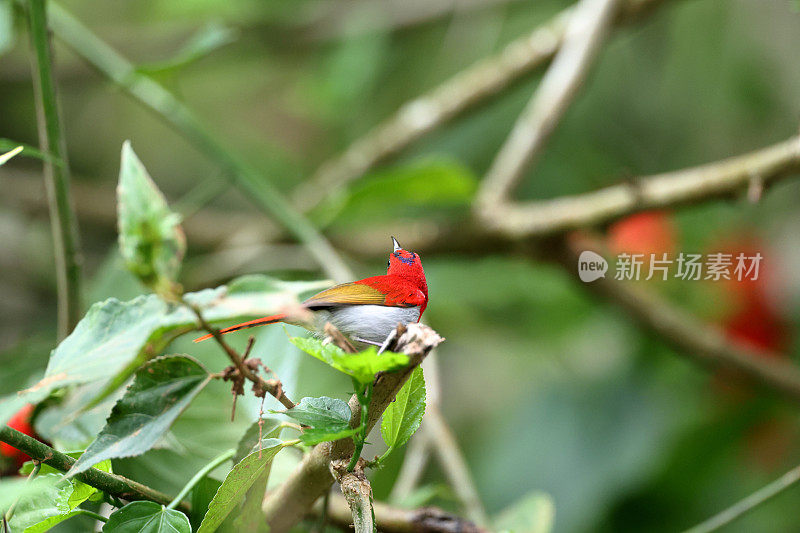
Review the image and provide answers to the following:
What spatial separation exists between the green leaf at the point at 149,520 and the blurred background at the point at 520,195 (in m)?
0.47

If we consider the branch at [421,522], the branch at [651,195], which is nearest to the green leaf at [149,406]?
the branch at [421,522]

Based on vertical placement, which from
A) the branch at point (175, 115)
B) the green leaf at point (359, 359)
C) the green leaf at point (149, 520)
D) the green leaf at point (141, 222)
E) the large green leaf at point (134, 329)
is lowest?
the green leaf at point (149, 520)

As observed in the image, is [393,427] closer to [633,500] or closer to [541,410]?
[633,500]

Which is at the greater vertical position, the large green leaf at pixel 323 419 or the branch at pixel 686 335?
the branch at pixel 686 335

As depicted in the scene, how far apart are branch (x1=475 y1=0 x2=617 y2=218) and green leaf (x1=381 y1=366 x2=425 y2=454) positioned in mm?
660

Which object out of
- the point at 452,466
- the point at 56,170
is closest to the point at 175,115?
the point at 56,170

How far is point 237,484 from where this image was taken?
11.2 inches

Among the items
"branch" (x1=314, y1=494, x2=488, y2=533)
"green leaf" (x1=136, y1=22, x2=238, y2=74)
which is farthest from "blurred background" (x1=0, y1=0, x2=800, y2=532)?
"branch" (x1=314, y1=494, x2=488, y2=533)

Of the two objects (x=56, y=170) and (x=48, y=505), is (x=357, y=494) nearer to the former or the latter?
(x=48, y=505)

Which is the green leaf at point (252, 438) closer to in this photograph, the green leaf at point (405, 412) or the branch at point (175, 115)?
the green leaf at point (405, 412)

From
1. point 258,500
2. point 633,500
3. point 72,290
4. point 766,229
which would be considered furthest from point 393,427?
point 766,229

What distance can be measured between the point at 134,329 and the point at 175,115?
1.81 ft

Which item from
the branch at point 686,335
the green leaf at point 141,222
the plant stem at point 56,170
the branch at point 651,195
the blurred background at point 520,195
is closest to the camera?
the green leaf at point 141,222

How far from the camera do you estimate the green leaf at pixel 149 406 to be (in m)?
0.28
